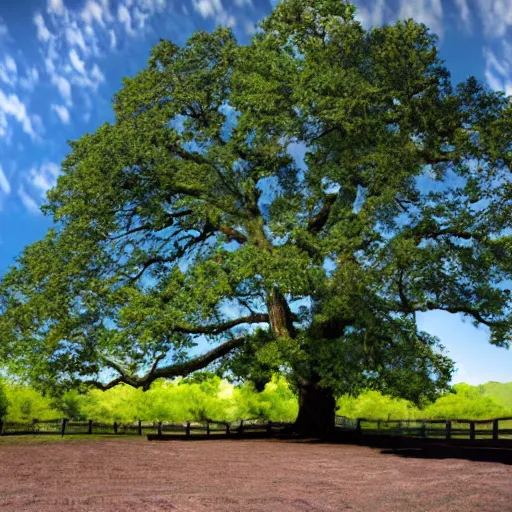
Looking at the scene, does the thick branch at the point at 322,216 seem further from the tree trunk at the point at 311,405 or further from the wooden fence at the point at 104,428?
the wooden fence at the point at 104,428

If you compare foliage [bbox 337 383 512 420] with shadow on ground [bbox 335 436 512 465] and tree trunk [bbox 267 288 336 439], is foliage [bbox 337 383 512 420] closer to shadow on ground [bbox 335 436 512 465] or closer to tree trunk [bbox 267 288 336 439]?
tree trunk [bbox 267 288 336 439]

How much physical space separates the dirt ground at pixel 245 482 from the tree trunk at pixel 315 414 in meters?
7.65

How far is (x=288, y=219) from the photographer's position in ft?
73.1

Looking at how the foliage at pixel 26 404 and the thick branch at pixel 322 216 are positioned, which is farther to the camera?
the foliage at pixel 26 404

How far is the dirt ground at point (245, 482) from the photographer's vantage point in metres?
9.29

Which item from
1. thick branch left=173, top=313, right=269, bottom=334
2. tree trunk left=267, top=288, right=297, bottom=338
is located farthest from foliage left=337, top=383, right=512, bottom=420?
tree trunk left=267, top=288, right=297, bottom=338

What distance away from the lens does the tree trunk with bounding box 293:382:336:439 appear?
87.0 ft

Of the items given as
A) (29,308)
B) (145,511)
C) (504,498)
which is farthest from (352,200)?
(145,511)

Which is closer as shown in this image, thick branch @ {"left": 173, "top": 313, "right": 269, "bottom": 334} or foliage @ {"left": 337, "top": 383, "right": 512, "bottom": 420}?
thick branch @ {"left": 173, "top": 313, "right": 269, "bottom": 334}

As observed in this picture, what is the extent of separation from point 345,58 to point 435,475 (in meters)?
15.6

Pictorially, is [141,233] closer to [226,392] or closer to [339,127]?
[339,127]

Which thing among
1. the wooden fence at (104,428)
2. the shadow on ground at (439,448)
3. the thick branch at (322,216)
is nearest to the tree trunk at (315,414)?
the shadow on ground at (439,448)

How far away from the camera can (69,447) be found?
20.7m

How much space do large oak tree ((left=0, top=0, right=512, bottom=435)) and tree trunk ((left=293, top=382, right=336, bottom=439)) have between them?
9cm
